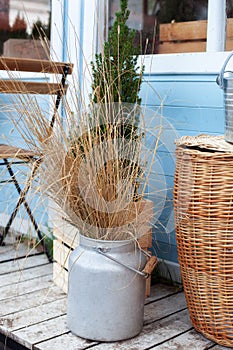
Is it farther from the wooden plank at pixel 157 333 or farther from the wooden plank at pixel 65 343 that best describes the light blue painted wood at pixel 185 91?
the wooden plank at pixel 65 343

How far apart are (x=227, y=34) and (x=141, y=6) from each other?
1.03 meters

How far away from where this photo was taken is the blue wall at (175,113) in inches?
107

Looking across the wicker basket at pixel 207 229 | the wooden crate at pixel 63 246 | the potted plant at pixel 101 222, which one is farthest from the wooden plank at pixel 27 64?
the wicker basket at pixel 207 229

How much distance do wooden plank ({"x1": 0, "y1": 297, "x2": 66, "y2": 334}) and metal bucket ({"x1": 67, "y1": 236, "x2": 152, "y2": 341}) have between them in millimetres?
247

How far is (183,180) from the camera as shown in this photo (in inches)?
83.6

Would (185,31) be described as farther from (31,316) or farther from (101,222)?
(31,316)

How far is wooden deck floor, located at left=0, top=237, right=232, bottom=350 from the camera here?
216 centimetres

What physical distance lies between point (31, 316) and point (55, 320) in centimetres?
11

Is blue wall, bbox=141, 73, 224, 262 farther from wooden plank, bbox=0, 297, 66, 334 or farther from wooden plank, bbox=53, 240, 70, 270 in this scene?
wooden plank, bbox=0, 297, 66, 334

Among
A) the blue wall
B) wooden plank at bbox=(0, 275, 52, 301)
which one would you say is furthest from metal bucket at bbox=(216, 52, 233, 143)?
wooden plank at bbox=(0, 275, 52, 301)

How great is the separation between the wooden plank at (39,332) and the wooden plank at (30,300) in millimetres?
129

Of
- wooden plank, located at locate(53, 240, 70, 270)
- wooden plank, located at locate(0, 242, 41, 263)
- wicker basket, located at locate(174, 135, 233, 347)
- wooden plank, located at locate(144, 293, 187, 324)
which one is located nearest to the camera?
wicker basket, located at locate(174, 135, 233, 347)

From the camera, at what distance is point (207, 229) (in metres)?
2.05

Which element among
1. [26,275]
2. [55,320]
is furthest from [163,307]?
[26,275]
